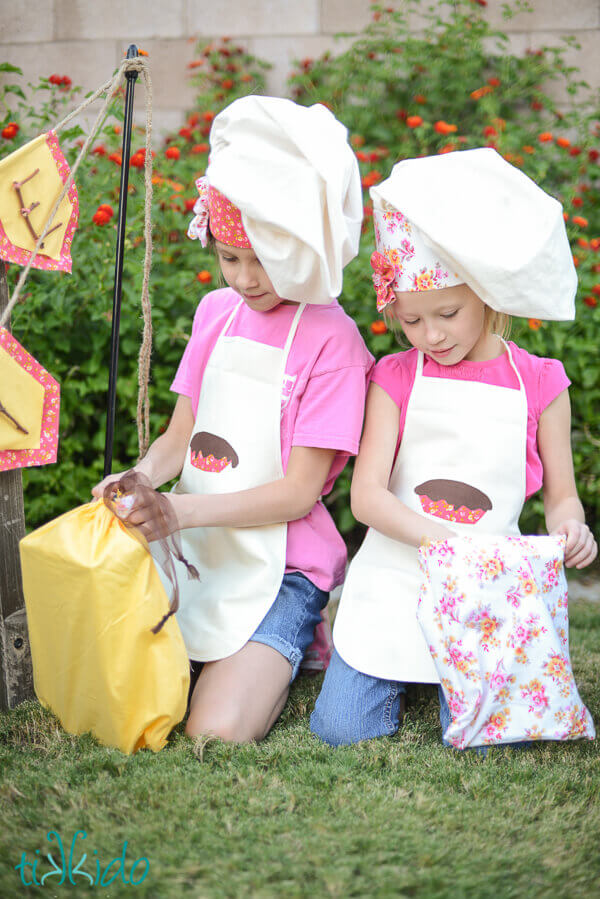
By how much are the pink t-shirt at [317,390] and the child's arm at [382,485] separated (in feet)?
0.13

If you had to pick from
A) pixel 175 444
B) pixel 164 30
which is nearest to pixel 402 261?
pixel 175 444

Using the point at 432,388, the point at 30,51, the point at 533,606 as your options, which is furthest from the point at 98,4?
the point at 533,606

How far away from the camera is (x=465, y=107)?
4.15 meters

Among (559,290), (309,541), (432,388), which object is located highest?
(559,290)

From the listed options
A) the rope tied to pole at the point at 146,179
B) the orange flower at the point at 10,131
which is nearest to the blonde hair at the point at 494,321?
the rope tied to pole at the point at 146,179

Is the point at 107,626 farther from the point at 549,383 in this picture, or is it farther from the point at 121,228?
the point at 549,383

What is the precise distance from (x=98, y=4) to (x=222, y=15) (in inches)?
24.0

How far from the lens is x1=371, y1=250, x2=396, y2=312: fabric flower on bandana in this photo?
6.14 feet

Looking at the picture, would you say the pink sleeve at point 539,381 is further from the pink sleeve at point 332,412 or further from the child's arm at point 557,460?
the pink sleeve at point 332,412

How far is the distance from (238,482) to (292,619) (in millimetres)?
344

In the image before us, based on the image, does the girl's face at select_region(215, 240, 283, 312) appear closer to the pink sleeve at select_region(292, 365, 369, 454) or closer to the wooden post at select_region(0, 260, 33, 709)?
the pink sleeve at select_region(292, 365, 369, 454)

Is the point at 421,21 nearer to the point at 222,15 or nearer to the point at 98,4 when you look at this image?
the point at 222,15

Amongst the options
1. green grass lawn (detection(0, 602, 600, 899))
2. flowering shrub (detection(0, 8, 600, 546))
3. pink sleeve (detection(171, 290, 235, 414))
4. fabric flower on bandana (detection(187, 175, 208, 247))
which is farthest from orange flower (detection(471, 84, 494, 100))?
green grass lawn (detection(0, 602, 600, 899))

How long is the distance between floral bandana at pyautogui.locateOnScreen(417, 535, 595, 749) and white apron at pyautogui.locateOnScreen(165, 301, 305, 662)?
41 centimetres
